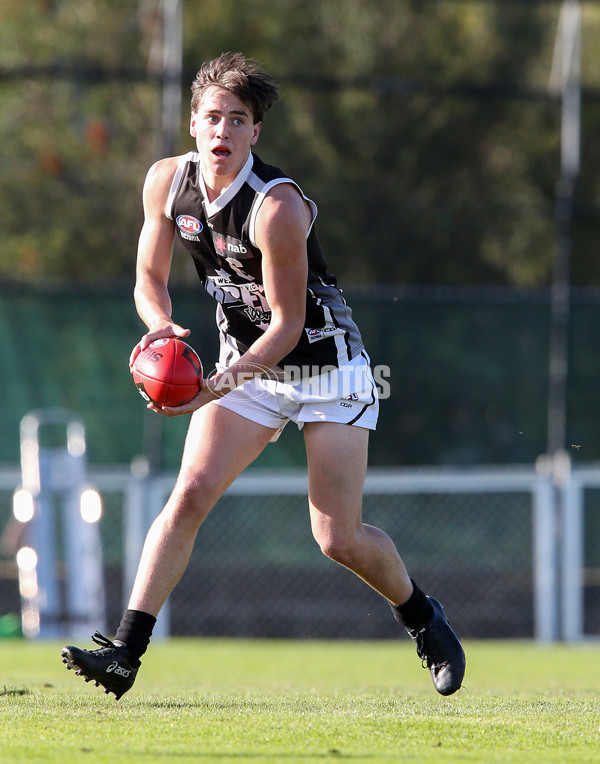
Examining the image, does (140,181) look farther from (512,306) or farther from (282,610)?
(282,610)

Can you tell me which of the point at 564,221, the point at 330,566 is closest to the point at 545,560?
the point at 330,566

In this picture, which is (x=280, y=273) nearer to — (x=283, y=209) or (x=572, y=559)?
(x=283, y=209)

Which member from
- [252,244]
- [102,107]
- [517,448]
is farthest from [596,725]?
[102,107]

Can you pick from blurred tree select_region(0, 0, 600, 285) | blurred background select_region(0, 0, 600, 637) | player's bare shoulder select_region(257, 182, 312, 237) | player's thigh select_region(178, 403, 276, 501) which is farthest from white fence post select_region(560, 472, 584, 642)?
player's bare shoulder select_region(257, 182, 312, 237)

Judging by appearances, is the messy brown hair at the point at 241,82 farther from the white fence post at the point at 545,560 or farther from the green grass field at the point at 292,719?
the white fence post at the point at 545,560

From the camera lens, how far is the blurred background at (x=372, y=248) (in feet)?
31.8

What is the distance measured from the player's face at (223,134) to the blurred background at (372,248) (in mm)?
2470

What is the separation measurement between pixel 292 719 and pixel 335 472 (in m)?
0.94

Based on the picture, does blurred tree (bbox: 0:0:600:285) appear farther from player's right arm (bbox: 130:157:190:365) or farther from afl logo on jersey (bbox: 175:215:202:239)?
afl logo on jersey (bbox: 175:215:202:239)

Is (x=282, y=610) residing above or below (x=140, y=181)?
below

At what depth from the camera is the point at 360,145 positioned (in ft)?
46.5

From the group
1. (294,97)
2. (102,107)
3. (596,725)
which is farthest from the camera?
(102,107)

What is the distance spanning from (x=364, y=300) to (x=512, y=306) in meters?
1.36

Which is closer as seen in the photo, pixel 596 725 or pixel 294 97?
pixel 596 725
